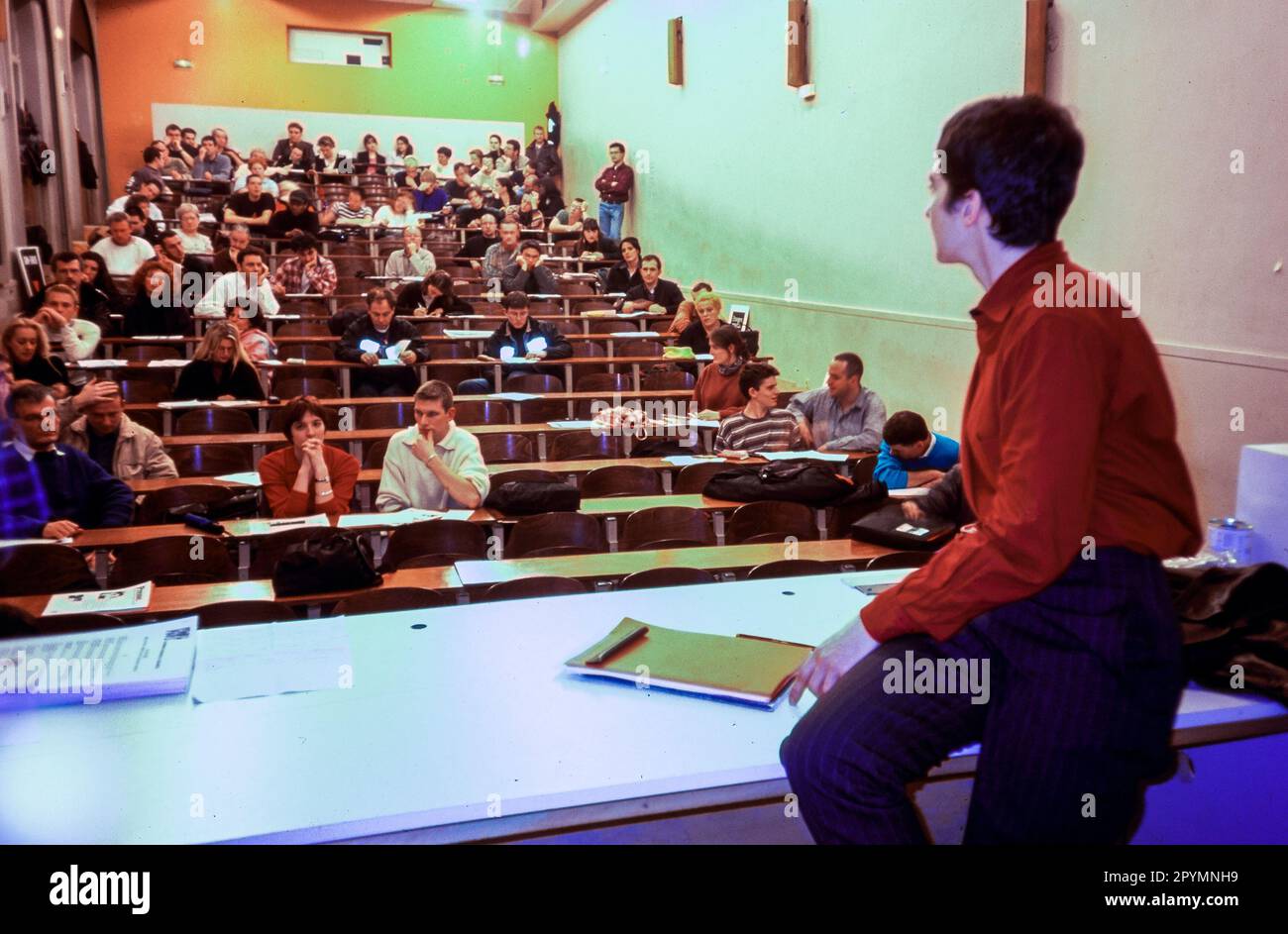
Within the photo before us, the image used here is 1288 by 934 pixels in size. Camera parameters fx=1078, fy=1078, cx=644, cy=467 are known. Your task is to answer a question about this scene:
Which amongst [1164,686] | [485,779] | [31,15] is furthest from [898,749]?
[31,15]

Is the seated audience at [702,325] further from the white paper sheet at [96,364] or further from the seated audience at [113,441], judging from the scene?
the seated audience at [113,441]

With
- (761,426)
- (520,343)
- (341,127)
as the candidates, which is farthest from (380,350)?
(341,127)

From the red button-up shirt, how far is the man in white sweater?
11.3ft

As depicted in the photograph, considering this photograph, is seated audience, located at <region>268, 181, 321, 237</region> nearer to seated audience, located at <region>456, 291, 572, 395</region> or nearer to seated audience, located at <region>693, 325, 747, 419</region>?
seated audience, located at <region>456, 291, 572, 395</region>

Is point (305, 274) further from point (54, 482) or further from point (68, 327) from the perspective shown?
point (54, 482)

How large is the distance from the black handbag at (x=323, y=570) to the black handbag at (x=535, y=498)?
95 centimetres

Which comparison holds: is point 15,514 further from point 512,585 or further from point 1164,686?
point 1164,686

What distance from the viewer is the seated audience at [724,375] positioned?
688cm

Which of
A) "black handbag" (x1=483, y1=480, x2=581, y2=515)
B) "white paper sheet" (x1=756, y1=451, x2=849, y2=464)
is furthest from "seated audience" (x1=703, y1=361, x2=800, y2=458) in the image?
"black handbag" (x1=483, y1=480, x2=581, y2=515)

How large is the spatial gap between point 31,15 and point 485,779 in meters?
12.5

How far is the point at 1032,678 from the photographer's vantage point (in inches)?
50.0

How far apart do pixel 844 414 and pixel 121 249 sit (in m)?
7.39

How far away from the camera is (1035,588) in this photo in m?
1.25

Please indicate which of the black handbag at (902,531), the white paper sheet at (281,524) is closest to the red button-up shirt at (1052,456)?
the black handbag at (902,531)
